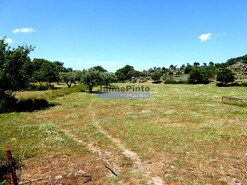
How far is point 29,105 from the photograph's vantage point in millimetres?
35719

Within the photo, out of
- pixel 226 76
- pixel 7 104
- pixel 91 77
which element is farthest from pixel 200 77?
pixel 7 104

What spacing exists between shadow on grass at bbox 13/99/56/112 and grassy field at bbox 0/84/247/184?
7332mm

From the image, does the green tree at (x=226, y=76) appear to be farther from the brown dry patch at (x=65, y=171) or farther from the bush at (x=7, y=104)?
the brown dry patch at (x=65, y=171)

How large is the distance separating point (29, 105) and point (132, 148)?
83.8ft

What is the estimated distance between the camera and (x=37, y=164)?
1348cm

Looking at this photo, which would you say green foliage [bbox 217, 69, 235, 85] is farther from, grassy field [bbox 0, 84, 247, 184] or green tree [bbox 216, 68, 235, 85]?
grassy field [bbox 0, 84, 247, 184]

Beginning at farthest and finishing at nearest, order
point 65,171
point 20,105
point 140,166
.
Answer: point 20,105 → point 140,166 → point 65,171

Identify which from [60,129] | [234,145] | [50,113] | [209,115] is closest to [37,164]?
[60,129]

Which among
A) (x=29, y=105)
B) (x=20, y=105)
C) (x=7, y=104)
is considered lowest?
(x=29, y=105)

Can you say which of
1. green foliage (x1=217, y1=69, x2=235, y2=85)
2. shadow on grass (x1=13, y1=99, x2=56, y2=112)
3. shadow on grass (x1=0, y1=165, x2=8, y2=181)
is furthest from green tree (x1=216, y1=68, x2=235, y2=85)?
shadow on grass (x1=0, y1=165, x2=8, y2=181)

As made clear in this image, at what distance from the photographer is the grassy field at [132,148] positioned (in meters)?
11.8

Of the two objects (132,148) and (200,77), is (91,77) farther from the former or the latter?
(200,77)

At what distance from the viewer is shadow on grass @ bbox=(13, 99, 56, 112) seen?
111 ft

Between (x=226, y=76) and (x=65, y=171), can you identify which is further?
(x=226, y=76)
